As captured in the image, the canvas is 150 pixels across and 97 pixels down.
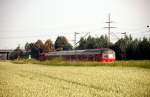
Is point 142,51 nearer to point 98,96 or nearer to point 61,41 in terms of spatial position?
point 98,96

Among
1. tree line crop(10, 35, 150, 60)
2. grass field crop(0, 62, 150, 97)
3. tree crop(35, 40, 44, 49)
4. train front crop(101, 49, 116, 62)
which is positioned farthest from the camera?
tree crop(35, 40, 44, 49)

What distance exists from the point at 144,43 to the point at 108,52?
17505 mm

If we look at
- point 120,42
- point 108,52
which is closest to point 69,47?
point 120,42

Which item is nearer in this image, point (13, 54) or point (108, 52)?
point (108, 52)

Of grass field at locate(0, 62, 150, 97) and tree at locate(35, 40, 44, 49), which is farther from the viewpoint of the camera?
tree at locate(35, 40, 44, 49)

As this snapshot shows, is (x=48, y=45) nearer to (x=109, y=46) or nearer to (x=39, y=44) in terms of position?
(x=39, y=44)

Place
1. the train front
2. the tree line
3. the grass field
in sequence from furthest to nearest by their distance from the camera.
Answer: the tree line < the train front < the grass field

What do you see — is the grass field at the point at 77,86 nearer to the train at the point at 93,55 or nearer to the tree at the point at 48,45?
the train at the point at 93,55

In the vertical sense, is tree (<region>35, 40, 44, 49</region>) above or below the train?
above

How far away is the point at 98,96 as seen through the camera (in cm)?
1170

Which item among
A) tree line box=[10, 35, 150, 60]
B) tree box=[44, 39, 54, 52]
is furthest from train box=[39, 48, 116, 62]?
tree box=[44, 39, 54, 52]

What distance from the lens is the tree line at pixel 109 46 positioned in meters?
72.7

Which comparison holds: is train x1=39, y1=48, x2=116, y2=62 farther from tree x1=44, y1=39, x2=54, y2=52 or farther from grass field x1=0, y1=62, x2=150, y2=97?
tree x1=44, y1=39, x2=54, y2=52

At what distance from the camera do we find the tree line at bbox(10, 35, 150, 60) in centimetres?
7269
